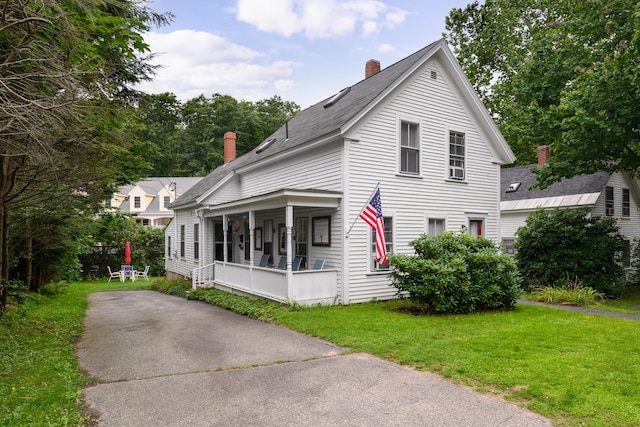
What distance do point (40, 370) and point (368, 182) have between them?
8688 mm

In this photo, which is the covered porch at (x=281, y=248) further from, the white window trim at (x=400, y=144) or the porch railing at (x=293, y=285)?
the white window trim at (x=400, y=144)

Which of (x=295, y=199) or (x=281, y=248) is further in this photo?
(x=281, y=248)

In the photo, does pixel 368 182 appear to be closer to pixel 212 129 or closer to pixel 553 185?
pixel 553 185

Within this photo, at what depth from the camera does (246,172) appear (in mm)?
17438

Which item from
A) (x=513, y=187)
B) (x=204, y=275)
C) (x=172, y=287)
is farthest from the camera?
(x=513, y=187)

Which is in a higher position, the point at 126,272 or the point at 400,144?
the point at 400,144

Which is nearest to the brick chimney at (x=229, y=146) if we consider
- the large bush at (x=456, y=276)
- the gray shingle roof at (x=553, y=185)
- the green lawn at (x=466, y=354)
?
the green lawn at (x=466, y=354)

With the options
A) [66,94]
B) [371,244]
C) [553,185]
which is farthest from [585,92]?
[66,94]

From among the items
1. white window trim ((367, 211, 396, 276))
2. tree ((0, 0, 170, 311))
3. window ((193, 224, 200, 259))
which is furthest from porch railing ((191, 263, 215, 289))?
white window trim ((367, 211, 396, 276))

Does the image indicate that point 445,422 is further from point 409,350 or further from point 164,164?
point 164,164

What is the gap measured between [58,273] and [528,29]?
29.9m

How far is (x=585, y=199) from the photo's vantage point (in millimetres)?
19094

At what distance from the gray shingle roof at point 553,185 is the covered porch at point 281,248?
1016cm

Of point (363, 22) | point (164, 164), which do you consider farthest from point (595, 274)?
point (164, 164)
